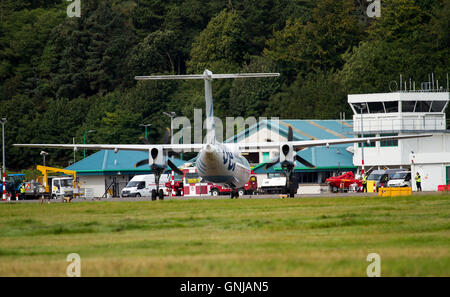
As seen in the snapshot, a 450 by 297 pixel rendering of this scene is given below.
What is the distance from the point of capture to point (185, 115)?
110 meters

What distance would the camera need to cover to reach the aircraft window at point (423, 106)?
78312 millimetres

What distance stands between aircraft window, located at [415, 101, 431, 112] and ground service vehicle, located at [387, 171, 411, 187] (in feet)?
46.6

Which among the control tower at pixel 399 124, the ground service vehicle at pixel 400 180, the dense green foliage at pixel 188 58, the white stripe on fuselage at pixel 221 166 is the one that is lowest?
the ground service vehicle at pixel 400 180

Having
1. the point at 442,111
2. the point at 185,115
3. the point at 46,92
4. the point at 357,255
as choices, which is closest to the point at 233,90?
the point at 185,115

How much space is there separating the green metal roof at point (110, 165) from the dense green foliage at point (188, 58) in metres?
23.1

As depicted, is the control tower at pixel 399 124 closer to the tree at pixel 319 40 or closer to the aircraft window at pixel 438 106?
the aircraft window at pixel 438 106

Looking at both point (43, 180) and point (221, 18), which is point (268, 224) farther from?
point (221, 18)

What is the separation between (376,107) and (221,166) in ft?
131

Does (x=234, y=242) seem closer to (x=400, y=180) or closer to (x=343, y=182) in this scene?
(x=400, y=180)

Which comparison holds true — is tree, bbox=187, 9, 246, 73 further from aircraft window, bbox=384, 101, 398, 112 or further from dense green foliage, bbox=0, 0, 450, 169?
aircraft window, bbox=384, 101, 398, 112

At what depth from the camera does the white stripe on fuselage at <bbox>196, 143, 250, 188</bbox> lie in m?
40.1

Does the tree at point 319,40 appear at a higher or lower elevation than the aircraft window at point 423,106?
higher

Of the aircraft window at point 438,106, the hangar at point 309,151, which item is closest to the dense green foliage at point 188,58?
the hangar at point 309,151
